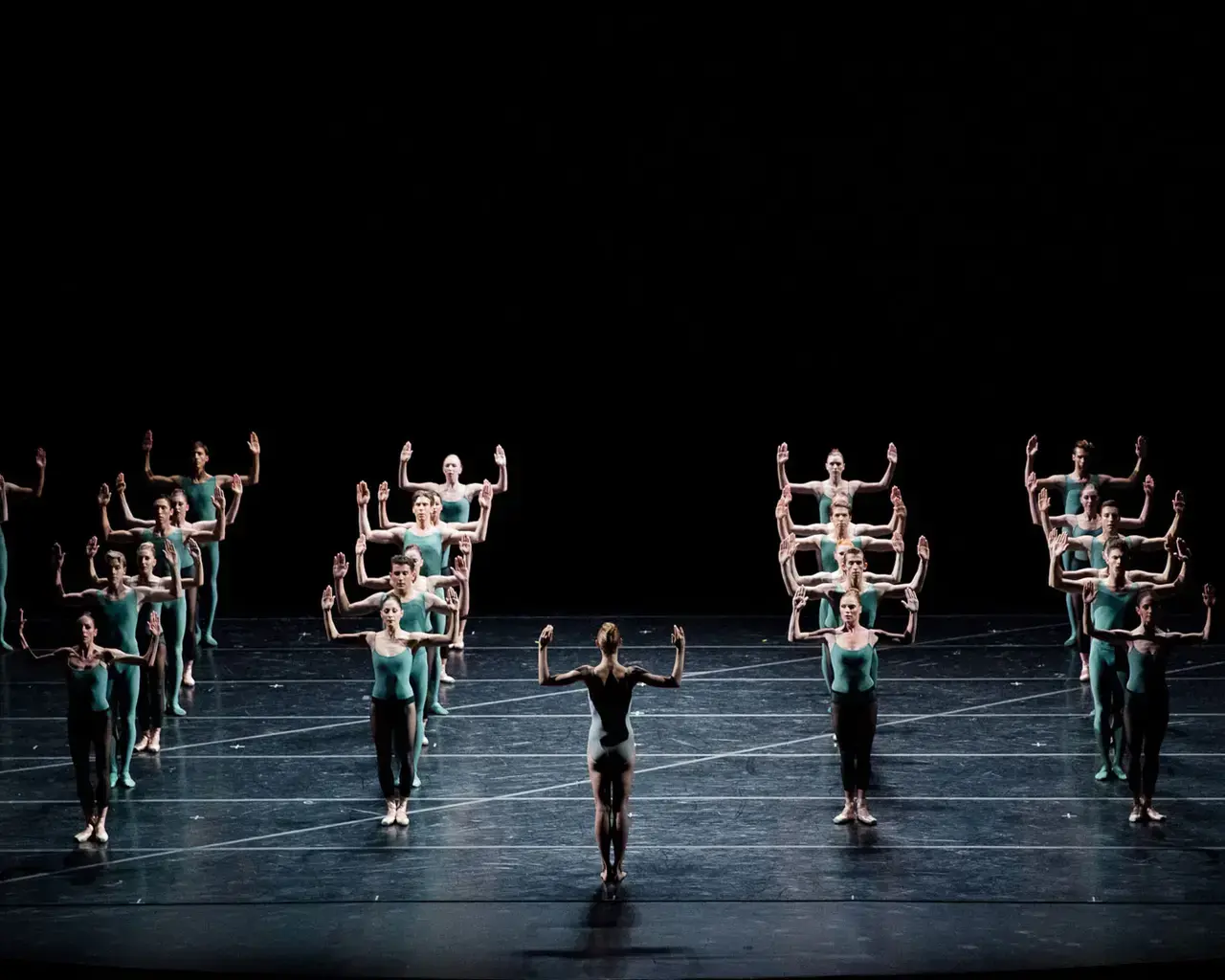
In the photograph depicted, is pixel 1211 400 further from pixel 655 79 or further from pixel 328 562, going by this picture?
pixel 328 562

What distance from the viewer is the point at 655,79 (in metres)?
14.0

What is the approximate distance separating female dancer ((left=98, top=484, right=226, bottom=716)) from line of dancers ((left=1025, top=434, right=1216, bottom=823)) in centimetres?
528

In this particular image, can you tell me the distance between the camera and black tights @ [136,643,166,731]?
10641 millimetres

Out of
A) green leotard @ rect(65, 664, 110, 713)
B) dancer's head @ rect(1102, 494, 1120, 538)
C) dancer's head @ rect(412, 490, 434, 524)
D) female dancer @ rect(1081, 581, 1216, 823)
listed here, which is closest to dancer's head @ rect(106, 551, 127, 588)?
green leotard @ rect(65, 664, 110, 713)

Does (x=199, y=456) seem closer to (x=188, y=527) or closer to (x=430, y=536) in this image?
(x=188, y=527)

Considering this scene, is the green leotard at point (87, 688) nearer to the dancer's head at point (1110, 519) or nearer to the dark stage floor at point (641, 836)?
the dark stage floor at point (641, 836)

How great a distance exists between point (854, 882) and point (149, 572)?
4.40 meters

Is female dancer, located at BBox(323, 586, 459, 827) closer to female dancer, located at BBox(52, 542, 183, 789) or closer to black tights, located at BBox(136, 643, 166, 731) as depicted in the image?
female dancer, located at BBox(52, 542, 183, 789)

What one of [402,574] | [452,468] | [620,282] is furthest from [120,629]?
[620,282]

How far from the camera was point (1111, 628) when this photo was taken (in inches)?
388

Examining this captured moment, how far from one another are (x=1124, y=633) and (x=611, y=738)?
2813mm

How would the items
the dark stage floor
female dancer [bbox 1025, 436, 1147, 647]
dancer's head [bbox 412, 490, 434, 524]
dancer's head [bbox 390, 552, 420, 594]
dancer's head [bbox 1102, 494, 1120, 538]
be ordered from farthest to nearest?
female dancer [bbox 1025, 436, 1147, 647], dancer's head [bbox 412, 490, 434, 524], dancer's head [bbox 1102, 494, 1120, 538], dancer's head [bbox 390, 552, 420, 594], the dark stage floor

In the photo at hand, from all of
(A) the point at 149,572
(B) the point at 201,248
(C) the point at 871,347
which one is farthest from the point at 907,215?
(A) the point at 149,572

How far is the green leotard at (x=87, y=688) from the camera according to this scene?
9.17m
